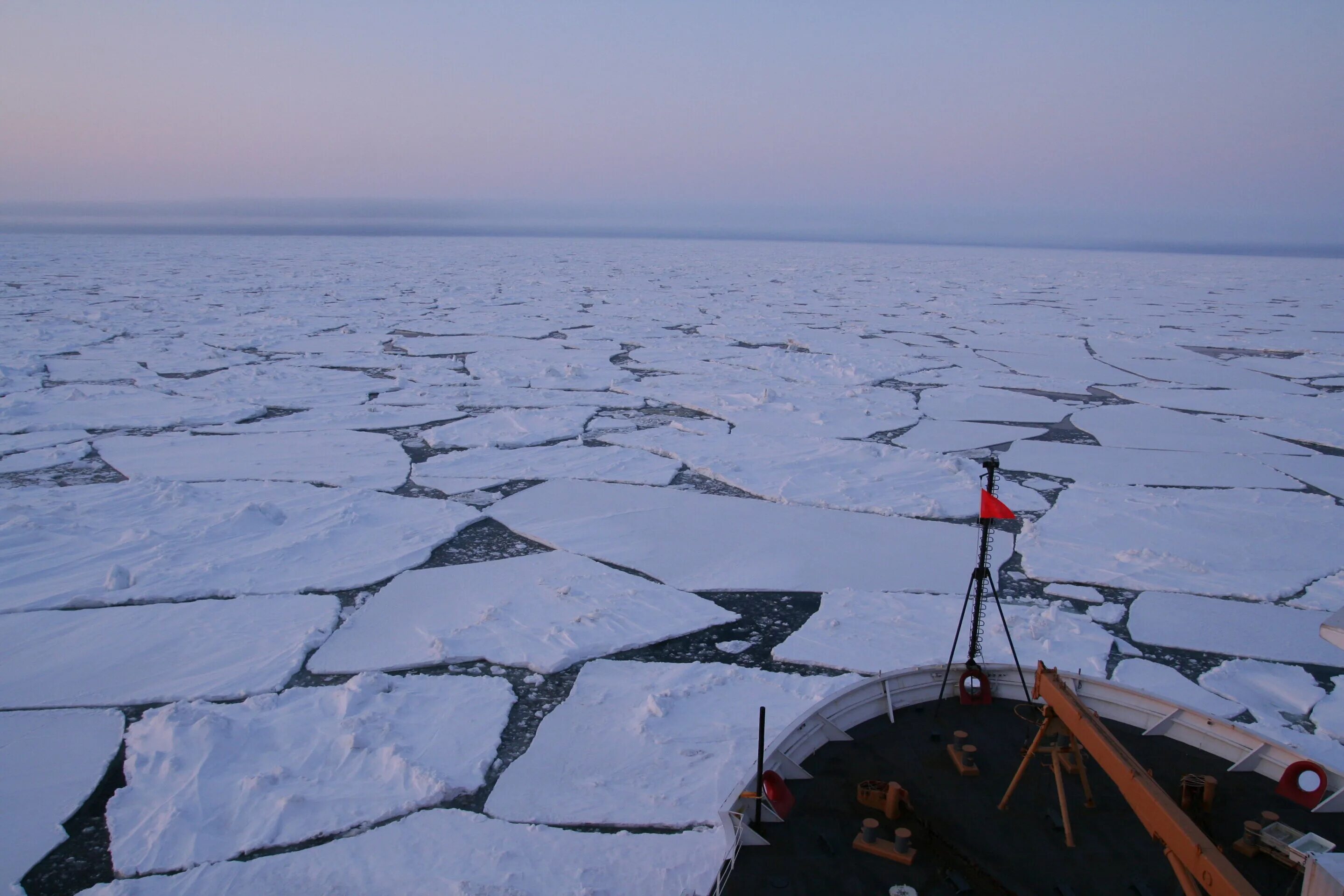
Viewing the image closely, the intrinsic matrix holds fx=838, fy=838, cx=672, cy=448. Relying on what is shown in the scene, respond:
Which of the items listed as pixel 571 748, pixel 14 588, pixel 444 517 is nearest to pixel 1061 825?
pixel 571 748

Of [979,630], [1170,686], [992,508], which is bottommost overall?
[1170,686]

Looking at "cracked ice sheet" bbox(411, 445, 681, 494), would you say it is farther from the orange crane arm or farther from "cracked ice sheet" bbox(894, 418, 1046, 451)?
the orange crane arm

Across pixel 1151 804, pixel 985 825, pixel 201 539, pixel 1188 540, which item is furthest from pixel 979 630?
pixel 201 539

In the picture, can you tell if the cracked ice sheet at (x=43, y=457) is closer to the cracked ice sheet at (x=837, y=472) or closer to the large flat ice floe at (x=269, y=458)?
the large flat ice floe at (x=269, y=458)

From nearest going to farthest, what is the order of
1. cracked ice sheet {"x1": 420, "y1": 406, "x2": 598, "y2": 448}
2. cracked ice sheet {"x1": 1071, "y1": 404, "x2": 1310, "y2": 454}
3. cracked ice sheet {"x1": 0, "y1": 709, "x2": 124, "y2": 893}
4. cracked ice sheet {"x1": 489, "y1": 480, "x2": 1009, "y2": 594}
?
cracked ice sheet {"x1": 0, "y1": 709, "x2": 124, "y2": 893} → cracked ice sheet {"x1": 489, "y1": 480, "x2": 1009, "y2": 594} → cracked ice sheet {"x1": 420, "y1": 406, "x2": 598, "y2": 448} → cracked ice sheet {"x1": 1071, "y1": 404, "x2": 1310, "y2": 454}

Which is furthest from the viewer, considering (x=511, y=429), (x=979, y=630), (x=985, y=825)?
(x=511, y=429)

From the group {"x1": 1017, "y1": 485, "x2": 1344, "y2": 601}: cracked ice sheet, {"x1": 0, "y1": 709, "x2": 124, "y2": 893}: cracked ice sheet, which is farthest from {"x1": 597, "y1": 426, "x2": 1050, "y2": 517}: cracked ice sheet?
{"x1": 0, "y1": 709, "x2": 124, "y2": 893}: cracked ice sheet

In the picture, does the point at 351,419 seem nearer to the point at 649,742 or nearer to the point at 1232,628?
the point at 649,742
